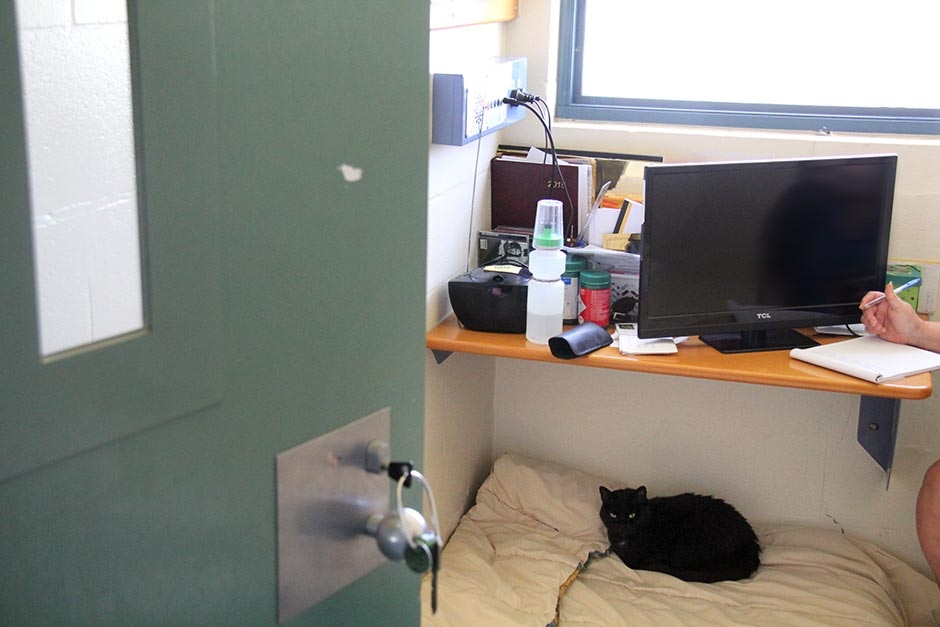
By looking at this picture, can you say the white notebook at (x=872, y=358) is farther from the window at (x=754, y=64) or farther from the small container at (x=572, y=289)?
the window at (x=754, y=64)

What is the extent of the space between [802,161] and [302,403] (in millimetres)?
1597

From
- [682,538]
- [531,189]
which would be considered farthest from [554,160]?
A: [682,538]

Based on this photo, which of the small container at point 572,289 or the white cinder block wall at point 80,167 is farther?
the small container at point 572,289

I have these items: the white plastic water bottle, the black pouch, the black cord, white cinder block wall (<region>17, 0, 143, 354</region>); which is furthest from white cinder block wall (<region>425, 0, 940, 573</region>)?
white cinder block wall (<region>17, 0, 143, 354</region>)

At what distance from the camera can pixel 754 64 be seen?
265cm

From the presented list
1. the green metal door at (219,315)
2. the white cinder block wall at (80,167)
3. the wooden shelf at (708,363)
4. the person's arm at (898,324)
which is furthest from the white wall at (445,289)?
the white cinder block wall at (80,167)

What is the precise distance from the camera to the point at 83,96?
0.72m

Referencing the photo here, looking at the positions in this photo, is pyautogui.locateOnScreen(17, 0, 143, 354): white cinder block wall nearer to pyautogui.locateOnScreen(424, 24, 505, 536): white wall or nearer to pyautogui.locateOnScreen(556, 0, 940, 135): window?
pyautogui.locateOnScreen(424, 24, 505, 536): white wall

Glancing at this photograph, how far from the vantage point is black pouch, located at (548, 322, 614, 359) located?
212 centimetres

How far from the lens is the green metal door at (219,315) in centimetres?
72

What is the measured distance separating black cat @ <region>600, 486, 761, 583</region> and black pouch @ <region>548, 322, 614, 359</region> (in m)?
0.48

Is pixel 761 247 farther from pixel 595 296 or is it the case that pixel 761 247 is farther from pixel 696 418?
pixel 696 418

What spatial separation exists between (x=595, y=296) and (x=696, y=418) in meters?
0.59

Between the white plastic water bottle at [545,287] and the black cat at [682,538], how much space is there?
0.52m
